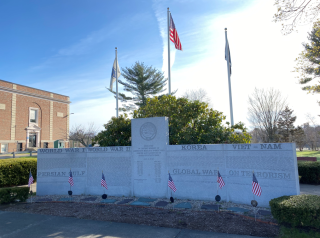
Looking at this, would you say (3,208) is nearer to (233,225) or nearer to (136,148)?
(136,148)

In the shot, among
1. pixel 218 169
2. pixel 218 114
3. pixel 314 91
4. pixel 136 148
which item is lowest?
pixel 218 169

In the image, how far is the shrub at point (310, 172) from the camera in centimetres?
1125

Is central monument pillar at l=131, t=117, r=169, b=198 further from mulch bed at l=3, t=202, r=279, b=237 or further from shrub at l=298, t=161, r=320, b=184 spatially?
shrub at l=298, t=161, r=320, b=184

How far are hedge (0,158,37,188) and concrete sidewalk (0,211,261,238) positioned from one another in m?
5.80

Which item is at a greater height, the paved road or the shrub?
the shrub

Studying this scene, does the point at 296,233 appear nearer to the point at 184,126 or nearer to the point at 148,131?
the point at 148,131

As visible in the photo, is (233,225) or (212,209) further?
(212,209)

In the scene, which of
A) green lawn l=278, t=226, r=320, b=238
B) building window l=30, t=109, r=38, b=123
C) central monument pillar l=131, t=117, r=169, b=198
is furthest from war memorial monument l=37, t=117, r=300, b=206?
building window l=30, t=109, r=38, b=123

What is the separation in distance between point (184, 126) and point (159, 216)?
5.19m

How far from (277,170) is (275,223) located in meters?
1.96

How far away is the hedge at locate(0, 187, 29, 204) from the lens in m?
8.09

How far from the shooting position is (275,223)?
5.44 metres

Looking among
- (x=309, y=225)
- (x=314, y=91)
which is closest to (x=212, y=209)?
(x=309, y=225)

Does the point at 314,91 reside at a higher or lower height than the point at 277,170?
higher
